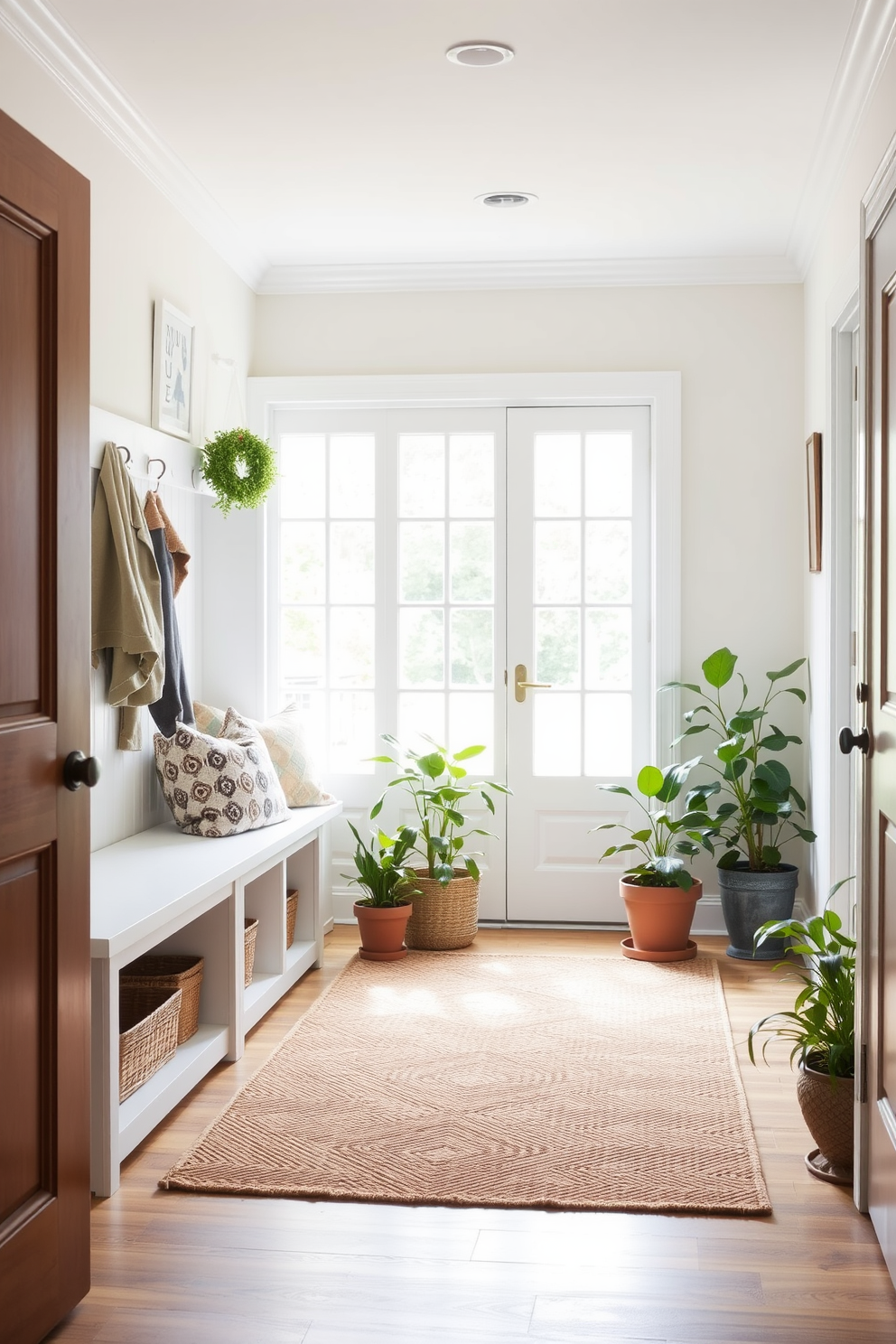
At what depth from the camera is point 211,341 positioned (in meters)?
4.44

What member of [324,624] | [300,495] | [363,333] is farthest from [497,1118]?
[363,333]

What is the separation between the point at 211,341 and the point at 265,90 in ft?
4.31

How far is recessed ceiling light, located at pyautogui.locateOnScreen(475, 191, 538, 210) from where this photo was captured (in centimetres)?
402

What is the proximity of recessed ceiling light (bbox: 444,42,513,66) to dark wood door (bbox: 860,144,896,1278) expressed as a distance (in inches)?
42.1

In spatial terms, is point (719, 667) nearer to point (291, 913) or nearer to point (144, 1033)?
point (291, 913)

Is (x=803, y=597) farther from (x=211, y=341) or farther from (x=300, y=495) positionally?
(x=211, y=341)

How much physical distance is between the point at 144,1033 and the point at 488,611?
8.26 ft

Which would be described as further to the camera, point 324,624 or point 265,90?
point 324,624

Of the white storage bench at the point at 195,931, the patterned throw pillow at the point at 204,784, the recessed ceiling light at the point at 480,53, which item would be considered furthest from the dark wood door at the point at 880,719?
the patterned throw pillow at the point at 204,784

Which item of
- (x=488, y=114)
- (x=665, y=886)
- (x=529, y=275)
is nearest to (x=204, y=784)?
(x=665, y=886)

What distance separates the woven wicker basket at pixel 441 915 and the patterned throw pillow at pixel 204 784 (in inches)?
36.6

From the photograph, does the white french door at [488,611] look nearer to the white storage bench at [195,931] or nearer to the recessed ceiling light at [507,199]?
the white storage bench at [195,931]

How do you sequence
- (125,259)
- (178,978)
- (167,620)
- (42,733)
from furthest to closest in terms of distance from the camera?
(167,620), (125,259), (178,978), (42,733)

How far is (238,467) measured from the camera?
418 cm
